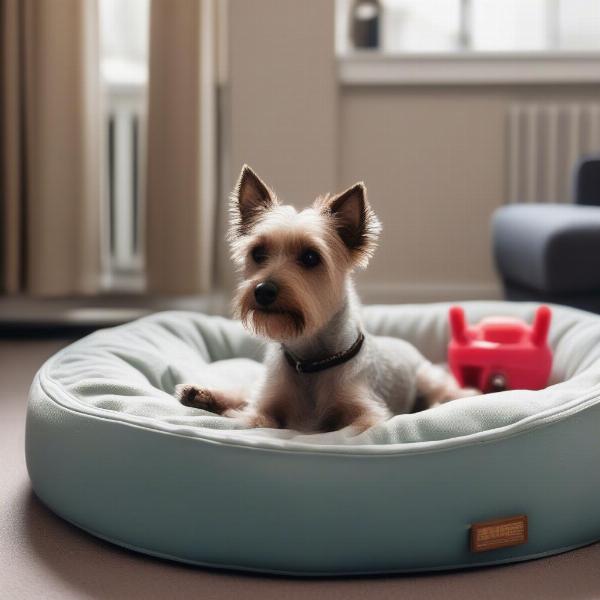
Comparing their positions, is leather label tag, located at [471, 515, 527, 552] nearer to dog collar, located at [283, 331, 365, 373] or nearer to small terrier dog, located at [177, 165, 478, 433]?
small terrier dog, located at [177, 165, 478, 433]

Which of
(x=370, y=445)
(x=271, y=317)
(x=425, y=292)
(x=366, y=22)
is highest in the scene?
(x=366, y=22)

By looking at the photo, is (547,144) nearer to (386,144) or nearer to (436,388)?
(386,144)

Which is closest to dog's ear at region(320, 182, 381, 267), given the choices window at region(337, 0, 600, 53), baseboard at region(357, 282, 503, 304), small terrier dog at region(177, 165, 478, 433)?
small terrier dog at region(177, 165, 478, 433)

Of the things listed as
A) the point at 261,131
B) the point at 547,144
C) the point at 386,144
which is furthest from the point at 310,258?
the point at 547,144

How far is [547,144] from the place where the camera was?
407cm

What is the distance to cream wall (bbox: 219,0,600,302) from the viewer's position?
3.93 meters

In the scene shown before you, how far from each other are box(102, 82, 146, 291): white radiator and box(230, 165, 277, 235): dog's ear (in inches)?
81.3

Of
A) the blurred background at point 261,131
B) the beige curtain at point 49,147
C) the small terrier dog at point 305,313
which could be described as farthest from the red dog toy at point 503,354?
the beige curtain at point 49,147

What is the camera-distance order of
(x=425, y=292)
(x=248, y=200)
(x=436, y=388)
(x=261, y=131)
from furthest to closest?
(x=425, y=292), (x=261, y=131), (x=436, y=388), (x=248, y=200)

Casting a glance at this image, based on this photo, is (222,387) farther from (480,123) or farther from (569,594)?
(480,123)

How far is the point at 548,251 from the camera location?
2.81 m

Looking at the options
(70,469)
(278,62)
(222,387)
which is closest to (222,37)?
(278,62)

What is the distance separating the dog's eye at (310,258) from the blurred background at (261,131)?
72.4 inches

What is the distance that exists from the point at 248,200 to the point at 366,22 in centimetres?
246
